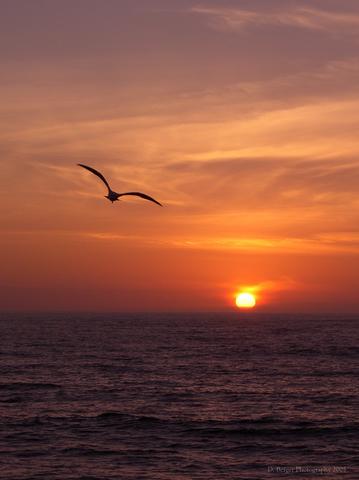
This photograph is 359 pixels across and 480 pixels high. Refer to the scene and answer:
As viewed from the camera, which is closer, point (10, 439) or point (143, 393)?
point (10, 439)

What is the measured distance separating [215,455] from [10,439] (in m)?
14.0

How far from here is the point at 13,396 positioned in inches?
2463

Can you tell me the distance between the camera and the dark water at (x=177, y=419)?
132ft

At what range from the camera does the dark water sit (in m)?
40.2

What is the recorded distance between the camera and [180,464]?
1593 inches

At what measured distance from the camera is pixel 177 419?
173 feet

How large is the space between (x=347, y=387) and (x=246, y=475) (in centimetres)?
3400

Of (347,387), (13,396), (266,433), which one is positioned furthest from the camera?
(347,387)

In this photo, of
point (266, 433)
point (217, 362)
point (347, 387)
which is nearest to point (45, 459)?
point (266, 433)

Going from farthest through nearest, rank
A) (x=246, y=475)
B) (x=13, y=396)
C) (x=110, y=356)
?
(x=110, y=356), (x=13, y=396), (x=246, y=475)

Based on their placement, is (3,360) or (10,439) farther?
(3,360)

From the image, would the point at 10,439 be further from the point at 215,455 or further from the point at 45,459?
the point at 215,455

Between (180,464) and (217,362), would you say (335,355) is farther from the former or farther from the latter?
(180,464)

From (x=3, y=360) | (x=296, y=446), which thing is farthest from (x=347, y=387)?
(x=3, y=360)
